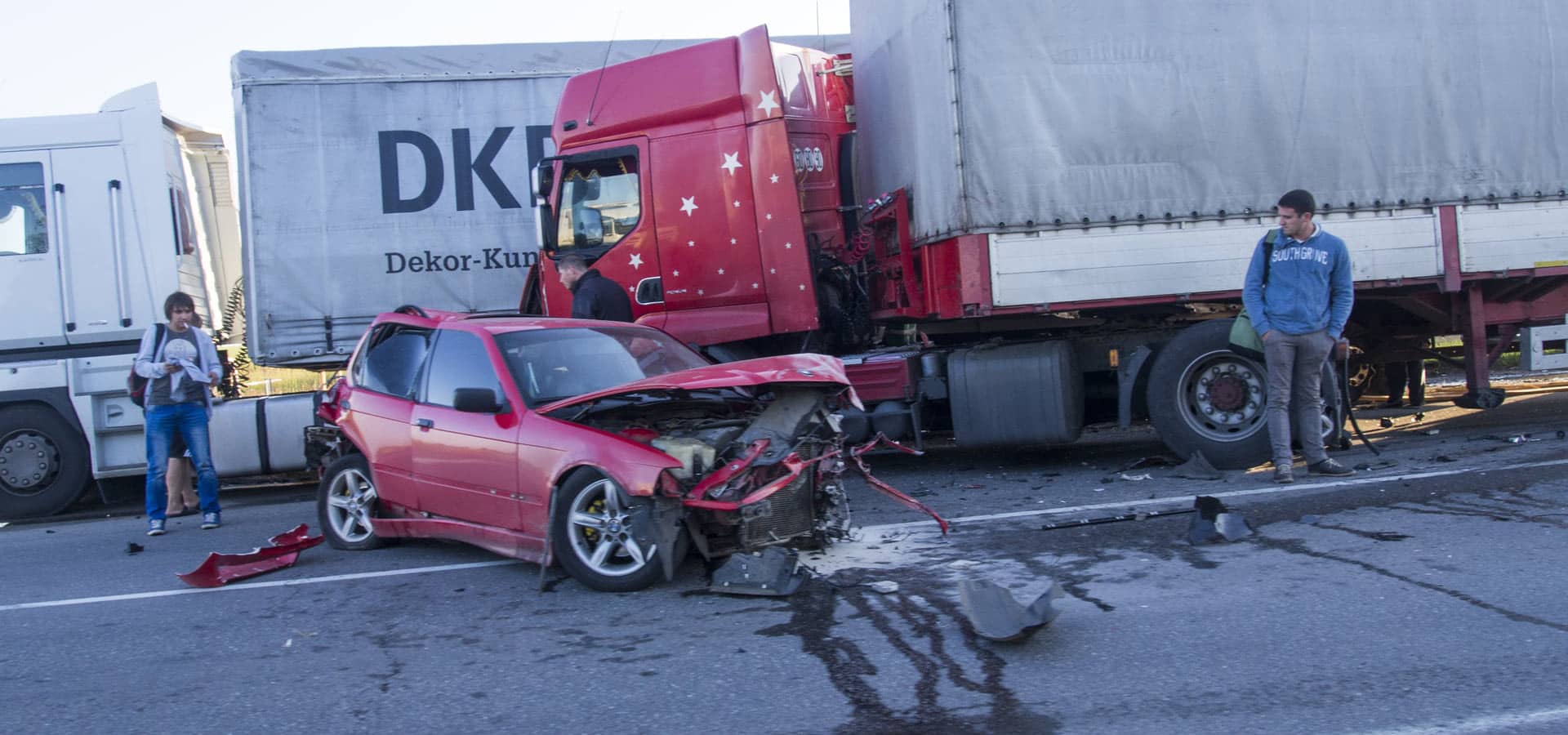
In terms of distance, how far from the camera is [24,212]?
30.5 feet

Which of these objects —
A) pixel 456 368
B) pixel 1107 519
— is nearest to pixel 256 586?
pixel 456 368

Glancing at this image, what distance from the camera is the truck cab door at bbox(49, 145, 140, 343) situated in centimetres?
928

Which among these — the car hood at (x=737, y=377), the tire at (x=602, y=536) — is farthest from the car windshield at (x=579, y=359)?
the tire at (x=602, y=536)

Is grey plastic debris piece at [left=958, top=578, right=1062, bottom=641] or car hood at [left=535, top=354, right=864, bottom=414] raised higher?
car hood at [left=535, top=354, right=864, bottom=414]

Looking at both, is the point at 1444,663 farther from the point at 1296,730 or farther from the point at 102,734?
the point at 102,734

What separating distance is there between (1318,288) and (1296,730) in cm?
432

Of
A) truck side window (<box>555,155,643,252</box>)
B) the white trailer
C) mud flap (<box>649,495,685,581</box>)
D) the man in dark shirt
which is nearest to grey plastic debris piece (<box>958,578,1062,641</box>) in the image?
mud flap (<box>649,495,685,581</box>)

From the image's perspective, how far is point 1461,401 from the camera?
805cm

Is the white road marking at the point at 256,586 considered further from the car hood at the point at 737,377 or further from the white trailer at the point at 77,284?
the white trailer at the point at 77,284

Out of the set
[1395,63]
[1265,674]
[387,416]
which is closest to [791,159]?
[387,416]

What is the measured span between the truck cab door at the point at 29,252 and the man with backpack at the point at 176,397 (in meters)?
1.97

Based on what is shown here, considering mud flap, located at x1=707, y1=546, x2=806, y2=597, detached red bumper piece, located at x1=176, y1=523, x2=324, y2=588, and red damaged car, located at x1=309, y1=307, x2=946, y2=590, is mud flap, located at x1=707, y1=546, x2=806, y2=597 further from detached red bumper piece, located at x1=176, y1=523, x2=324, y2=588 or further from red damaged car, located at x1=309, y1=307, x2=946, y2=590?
detached red bumper piece, located at x1=176, y1=523, x2=324, y2=588

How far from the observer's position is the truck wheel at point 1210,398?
7.66m

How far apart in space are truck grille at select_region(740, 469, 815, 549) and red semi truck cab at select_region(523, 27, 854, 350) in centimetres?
322
